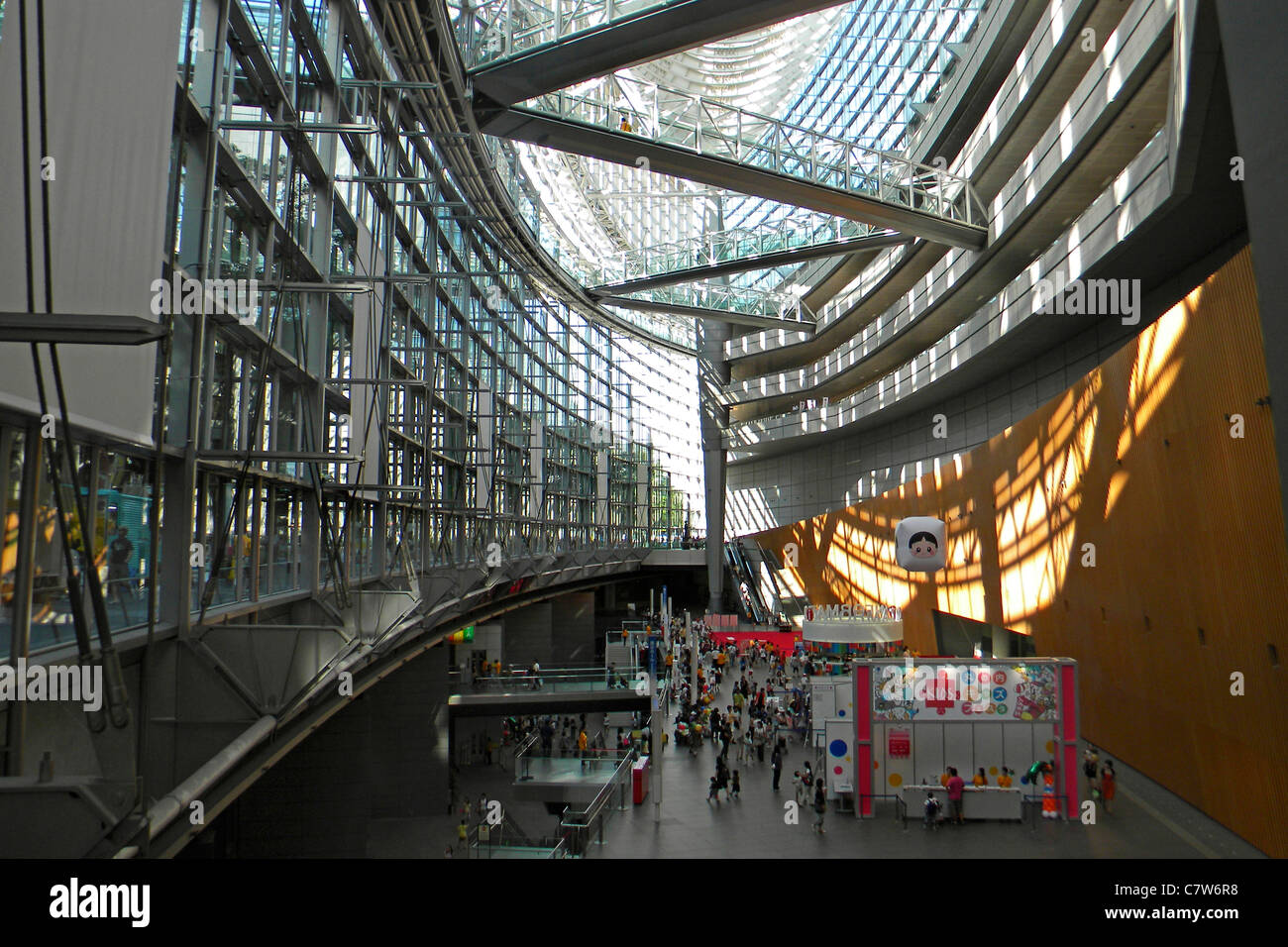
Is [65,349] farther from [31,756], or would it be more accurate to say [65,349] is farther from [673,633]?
[673,633]

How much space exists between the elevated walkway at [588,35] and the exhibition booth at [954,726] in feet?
33.6

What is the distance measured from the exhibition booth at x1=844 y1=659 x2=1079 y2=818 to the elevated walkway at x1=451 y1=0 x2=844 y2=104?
1025 cm

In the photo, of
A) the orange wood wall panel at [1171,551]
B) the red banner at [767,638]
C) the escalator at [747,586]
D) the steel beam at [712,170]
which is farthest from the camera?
the escalator at [747,586]

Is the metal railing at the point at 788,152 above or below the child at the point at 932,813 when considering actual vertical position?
above

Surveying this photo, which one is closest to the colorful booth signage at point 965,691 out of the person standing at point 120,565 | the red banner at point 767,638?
the person standing at point 120,565

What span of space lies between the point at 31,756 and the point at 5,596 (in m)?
0.90

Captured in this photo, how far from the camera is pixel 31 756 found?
486 cm

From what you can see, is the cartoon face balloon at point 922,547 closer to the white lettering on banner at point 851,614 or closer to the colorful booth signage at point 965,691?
the white lettering on banner at point 851,614

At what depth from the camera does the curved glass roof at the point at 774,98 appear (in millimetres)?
27141

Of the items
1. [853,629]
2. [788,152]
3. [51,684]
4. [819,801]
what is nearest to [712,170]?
[788,152]
